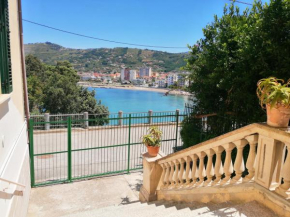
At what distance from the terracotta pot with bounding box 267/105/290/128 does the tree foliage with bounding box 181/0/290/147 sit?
8.98 feet

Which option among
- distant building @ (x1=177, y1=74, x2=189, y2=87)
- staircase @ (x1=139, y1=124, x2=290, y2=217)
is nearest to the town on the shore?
distant building @ (x1=177, y1=74, x2=189, y2=87)

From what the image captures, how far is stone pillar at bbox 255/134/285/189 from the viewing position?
231cm

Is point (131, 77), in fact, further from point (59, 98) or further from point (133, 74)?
point (59, 98)

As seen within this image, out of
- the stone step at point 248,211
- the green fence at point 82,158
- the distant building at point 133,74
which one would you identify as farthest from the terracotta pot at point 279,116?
the distant building at point 133,74

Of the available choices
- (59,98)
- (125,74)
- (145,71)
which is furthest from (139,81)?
(59,98)

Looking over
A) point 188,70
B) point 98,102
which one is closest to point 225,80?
point 188,70

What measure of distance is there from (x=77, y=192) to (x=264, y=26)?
6.20 m

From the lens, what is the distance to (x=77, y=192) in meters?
6.33

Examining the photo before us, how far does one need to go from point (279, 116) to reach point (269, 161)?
48 cm

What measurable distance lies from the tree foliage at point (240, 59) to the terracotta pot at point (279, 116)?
274cm

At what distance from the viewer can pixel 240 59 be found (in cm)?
538

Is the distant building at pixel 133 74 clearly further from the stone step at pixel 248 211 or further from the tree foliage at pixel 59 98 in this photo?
the stone step at pixel 248 211

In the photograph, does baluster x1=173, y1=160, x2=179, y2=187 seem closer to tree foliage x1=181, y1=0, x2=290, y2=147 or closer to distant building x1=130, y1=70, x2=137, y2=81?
tree foliage x1=181, y1=0, x2=290, y2=147

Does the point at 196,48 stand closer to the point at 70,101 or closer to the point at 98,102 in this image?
the point at 70,101
